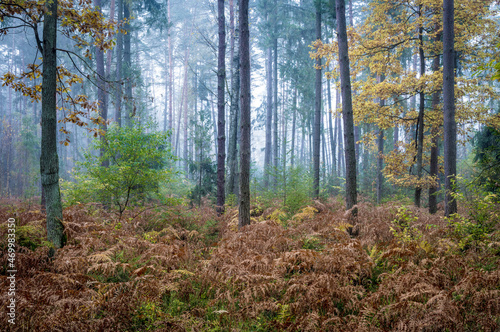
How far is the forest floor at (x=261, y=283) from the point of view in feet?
9.82

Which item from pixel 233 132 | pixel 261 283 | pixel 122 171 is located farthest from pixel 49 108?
pixel 233 132

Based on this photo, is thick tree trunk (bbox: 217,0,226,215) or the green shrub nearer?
the green shrub

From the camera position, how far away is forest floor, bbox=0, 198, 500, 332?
2.99 meters

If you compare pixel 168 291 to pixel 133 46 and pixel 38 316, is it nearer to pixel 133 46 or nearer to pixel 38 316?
pixel 38 316

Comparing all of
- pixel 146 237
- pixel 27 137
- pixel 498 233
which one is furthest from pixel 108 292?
pixel 27 137

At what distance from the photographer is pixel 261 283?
3771 millimetres

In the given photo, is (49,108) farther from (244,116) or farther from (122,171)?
(244,116)

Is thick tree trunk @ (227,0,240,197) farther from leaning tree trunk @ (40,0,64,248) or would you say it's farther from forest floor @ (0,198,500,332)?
leaning tree trunk @ (40,0,64,248)

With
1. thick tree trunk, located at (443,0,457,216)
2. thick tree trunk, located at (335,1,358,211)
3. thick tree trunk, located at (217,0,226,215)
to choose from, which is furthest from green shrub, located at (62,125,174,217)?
thick tree trunk, located at (443,0,457,216)

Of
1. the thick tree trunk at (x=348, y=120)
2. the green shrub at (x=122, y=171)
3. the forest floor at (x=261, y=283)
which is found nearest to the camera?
the forest floor at (x=261, y=283)

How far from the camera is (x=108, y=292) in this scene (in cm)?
332

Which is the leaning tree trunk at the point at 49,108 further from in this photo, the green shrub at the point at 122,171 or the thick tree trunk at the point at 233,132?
the thick tree trunk at the point at 233,132

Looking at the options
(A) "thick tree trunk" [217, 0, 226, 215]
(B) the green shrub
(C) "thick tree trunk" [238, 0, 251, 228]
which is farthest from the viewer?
(A) "thick tree trunk" [217, 0, 226, 215]

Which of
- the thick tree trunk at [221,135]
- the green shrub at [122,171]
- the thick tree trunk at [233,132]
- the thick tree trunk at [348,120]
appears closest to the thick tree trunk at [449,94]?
the thick tree trunk at [348,120]
